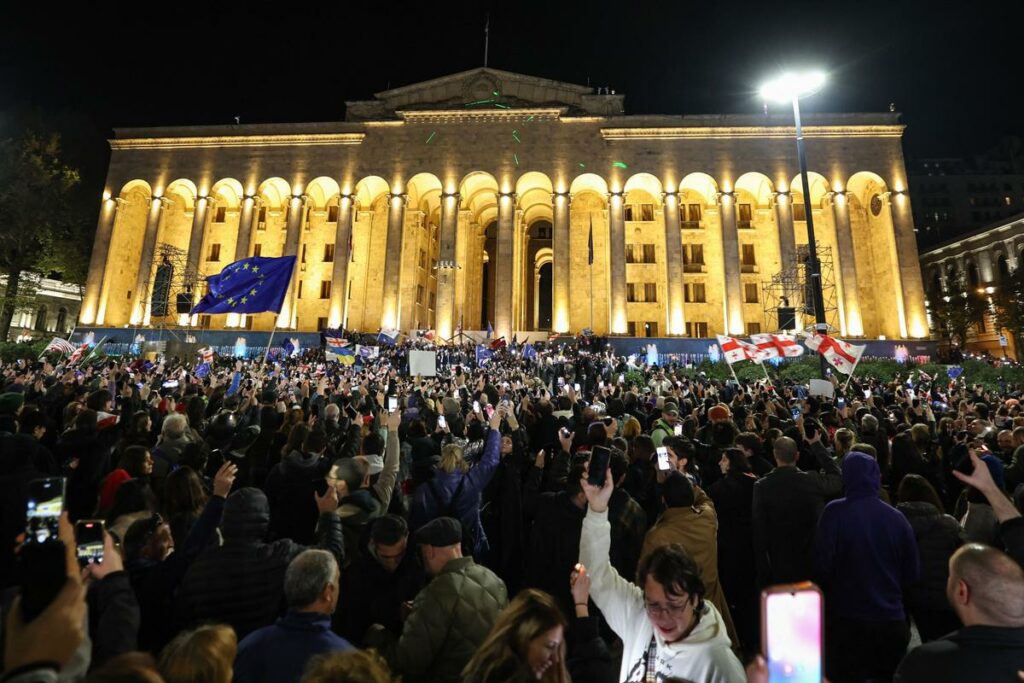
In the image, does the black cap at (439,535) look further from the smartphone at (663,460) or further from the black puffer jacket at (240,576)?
the smartphone at (663,460)

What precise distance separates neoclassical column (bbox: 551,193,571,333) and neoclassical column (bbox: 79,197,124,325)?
2973cm

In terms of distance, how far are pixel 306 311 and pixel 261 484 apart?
34247mm

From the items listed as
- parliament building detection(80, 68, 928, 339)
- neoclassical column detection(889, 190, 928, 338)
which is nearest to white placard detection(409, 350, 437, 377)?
parliament building detection(80, 68, 928, 339)

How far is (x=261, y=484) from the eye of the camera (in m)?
5.38

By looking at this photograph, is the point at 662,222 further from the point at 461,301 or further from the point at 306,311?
the point at 306,311

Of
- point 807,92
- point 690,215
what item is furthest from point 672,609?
point 690,215

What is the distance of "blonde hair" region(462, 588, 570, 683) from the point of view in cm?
188

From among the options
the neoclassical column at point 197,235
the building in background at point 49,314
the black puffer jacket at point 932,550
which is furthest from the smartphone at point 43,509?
the building in background at point 49,314

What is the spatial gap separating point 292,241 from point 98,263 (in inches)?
517

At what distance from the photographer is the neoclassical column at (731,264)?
32.3 metres

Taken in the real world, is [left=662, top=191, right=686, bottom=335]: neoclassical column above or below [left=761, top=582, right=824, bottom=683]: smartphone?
above

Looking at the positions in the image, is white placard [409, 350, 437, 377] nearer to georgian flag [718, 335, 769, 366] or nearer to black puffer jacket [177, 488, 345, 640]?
georgian flag [718, 335, 769, 366]

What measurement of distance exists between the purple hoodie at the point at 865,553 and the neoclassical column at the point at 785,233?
32.4 metres

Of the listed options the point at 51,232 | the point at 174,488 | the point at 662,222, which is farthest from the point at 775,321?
the point at 51,232
